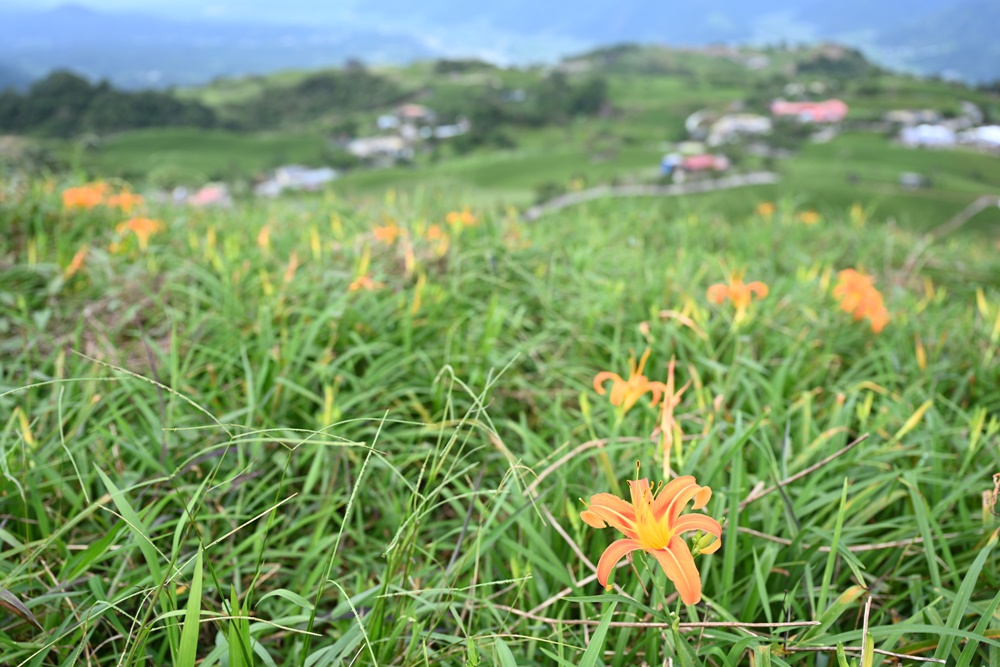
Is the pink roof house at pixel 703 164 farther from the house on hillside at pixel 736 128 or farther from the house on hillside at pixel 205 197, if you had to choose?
the house on hillside at pixel 205 197

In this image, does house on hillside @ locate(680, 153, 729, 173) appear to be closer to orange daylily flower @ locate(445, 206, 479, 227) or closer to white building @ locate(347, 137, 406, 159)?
orange daylily flower @ locate(445, 206, 479, 227)

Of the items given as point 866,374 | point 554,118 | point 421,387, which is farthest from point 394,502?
point 554,118

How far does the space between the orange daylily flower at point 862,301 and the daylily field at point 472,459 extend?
A: 1 centimetres

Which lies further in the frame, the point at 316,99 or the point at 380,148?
the point at 316,99

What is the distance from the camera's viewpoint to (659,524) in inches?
31.4

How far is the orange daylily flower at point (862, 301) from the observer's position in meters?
2.18

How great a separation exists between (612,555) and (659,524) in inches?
3.1

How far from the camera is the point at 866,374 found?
6.98 feet

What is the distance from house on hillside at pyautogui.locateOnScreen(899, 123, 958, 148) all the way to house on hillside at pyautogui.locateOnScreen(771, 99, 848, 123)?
4.01 m

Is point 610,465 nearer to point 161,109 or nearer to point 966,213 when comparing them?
point 966,213

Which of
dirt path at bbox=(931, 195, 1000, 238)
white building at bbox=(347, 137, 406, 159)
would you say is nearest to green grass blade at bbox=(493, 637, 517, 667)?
dirt path at bbox=(931, 195, 1000, 238)

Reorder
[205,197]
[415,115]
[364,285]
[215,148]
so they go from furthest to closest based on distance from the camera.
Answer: [415,115]
[215,148]
[205,197]
[364,285]

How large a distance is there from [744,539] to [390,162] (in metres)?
43.1

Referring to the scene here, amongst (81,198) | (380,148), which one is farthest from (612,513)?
(380,148)
